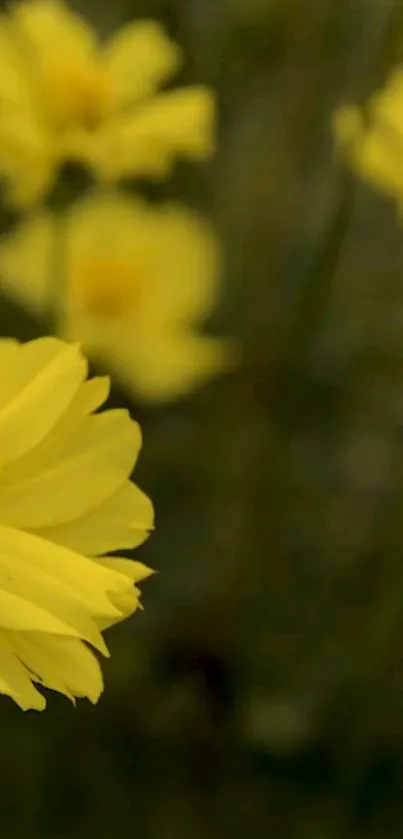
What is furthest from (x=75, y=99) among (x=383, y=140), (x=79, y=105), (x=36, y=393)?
(x=36, y=393)

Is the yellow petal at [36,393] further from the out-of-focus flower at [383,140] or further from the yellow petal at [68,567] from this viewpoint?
the out-of-focus flower at [383,140]

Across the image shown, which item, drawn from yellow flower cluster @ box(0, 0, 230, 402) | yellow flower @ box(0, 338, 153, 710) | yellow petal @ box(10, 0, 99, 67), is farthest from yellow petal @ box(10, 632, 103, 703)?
yellow petal @ box(10, 0, 99, 67)

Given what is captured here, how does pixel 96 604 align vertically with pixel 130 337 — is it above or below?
above

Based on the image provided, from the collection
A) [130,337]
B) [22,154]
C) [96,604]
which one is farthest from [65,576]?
[130,337]

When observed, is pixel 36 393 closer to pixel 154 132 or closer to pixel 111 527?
pixel 111 527

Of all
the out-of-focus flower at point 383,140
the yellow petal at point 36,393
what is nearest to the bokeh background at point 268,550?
the out-of-focus flower at point 383,140

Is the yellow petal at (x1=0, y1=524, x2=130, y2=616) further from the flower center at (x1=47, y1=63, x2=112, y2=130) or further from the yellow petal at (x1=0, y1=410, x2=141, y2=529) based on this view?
the flower center at (x1=47, y1=63, x2=112, y2=130)

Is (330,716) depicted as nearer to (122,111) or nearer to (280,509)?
(280,509)
